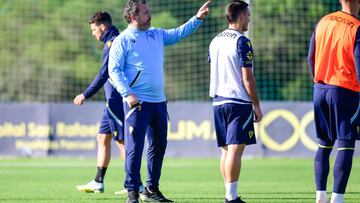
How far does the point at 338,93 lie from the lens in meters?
9.62

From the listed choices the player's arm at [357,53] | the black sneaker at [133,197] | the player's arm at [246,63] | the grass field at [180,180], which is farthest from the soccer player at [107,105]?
the player's arm at [357,53]

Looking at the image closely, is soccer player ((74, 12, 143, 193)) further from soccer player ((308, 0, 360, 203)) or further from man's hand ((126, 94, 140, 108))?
soccer player ((308, 0, 360, 203))

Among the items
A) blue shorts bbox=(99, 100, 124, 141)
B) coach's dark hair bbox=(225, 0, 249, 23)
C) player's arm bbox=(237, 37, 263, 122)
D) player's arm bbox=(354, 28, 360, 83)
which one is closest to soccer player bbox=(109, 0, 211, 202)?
coach's dark hair bbox=(225, 0, 249, 23)

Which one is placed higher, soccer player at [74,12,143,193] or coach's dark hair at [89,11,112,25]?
coach's dark hair at [89,11,112,25]

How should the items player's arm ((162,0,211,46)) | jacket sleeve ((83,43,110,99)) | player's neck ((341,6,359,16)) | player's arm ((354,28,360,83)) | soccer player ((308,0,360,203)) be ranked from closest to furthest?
player's arm ((354,28,360,83)) < soccer player ((308,0,360,203)) < player's neck ((341,6,359,16)) < player's arm ((162,0,211,46)) < jacket sleeve ((83,43,110,99))

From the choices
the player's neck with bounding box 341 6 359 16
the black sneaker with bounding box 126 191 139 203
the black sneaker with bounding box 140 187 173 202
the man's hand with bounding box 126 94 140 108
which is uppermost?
the player's neck with bounding box 341 6 359 16

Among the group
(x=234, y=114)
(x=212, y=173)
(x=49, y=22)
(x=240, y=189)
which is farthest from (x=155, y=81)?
(x=49, y=22)

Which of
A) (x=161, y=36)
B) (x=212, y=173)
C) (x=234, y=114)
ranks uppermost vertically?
(x=161, y=36)

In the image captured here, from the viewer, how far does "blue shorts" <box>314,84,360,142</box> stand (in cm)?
958

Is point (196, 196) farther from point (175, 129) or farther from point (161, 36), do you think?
point (175, 129)

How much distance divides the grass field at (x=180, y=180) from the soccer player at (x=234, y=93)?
960 millimetres

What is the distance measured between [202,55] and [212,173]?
48.8ft

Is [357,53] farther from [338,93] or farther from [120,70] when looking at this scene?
[120,70]

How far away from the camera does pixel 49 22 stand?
36750mm
